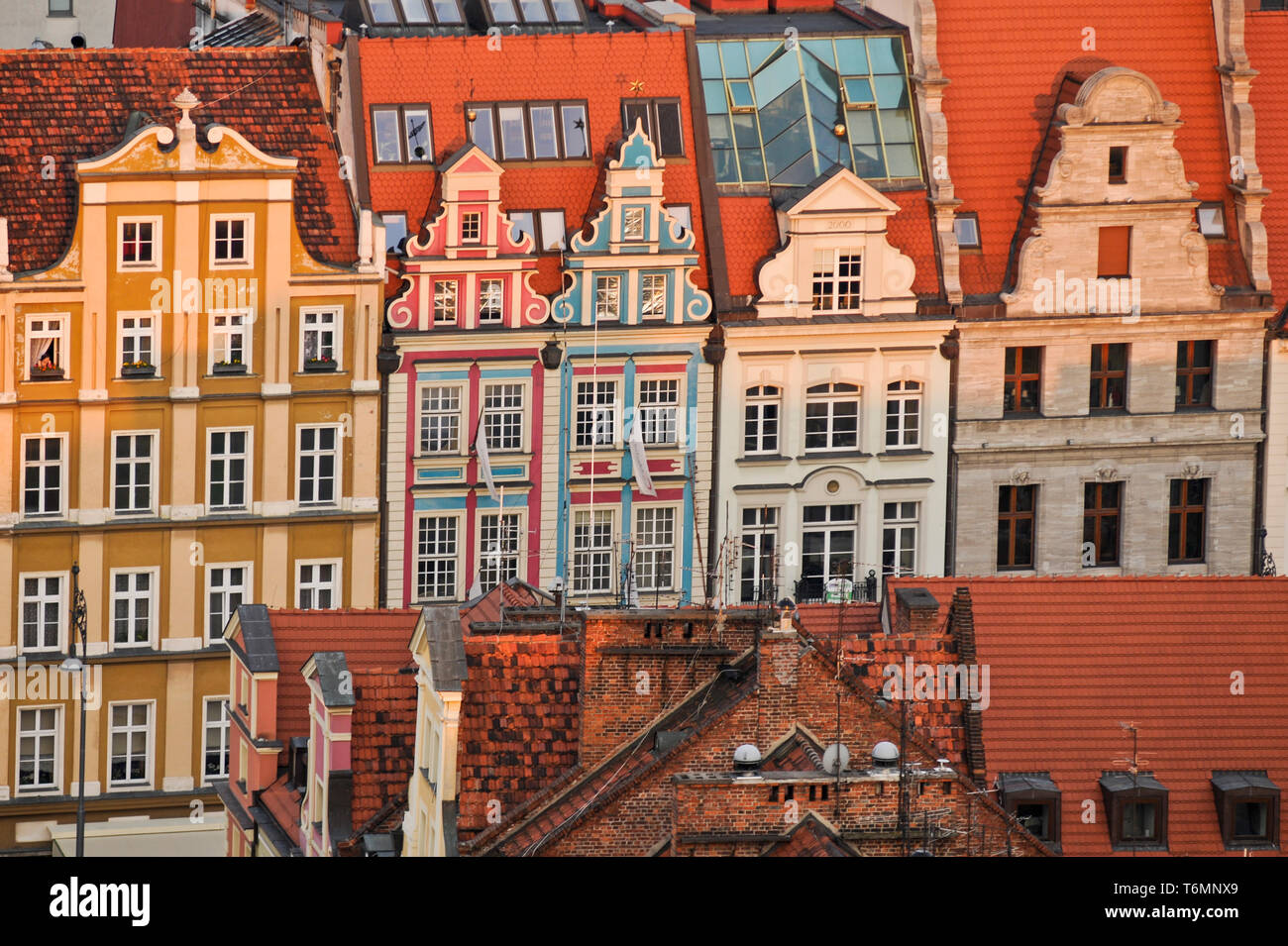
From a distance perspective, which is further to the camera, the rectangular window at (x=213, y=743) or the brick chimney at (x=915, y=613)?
the rectangular window at (x=213, y=743)

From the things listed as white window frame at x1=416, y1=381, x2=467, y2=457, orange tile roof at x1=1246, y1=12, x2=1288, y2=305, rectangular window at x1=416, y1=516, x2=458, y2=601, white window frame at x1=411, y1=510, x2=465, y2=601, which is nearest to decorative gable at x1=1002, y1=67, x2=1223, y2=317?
orange tile roof at x1=1246, y1=12, x2=1288, y2=305

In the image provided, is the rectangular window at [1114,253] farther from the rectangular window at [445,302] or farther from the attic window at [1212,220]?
the rectangular window at [445,302]

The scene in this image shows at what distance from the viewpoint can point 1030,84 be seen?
279 ft

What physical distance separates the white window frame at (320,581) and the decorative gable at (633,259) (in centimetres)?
840

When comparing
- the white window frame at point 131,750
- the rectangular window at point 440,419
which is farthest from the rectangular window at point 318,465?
the white window frame at point 131,750

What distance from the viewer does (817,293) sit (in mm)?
81938

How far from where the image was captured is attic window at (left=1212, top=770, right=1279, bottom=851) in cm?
5291

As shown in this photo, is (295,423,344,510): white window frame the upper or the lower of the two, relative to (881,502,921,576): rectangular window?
upper

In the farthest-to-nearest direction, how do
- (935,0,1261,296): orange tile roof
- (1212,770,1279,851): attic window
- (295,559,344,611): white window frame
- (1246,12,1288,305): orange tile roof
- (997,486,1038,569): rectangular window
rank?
(1246,12,1288,305): orange tile roof
(935,0,1261,296): orange tile roof
(997,486,1038,569): rectangular window
(295,559,344,611): white window frame
(1212,770,1279,851): attic window

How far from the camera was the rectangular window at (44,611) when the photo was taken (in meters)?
76.4

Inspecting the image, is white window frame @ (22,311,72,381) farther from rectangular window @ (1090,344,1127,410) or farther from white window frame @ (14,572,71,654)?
rectangular window @ (1090,344,1127,410)

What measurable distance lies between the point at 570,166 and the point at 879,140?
8.58 meters
